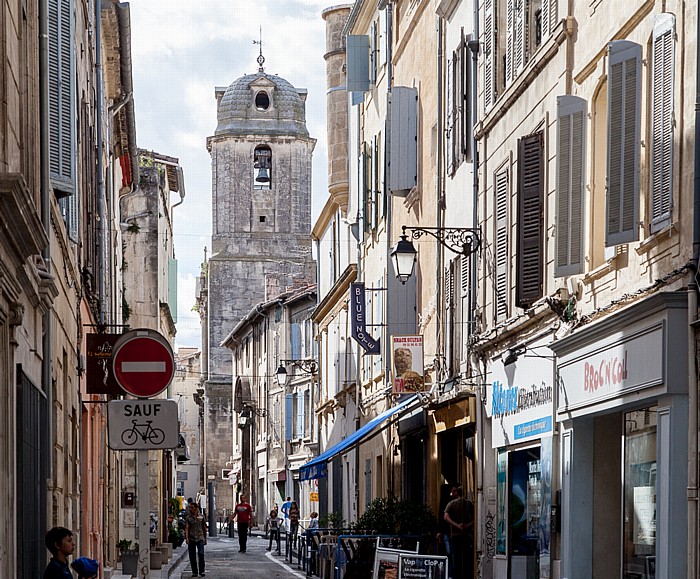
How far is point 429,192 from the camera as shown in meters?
24.2

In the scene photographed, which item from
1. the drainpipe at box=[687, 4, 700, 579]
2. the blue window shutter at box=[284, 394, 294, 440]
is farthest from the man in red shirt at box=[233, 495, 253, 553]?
the drainpipe at box=[687, 4, 700, 579]

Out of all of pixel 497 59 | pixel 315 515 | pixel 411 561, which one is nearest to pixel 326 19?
pixel 315 515

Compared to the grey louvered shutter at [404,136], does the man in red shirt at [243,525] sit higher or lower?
lower

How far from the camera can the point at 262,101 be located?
83000 millimetres

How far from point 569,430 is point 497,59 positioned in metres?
5.76

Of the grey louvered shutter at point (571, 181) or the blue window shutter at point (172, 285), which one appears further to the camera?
the blue window shutter at point (172, 285)

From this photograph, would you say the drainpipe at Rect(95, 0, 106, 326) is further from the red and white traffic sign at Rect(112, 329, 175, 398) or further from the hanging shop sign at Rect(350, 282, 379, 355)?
the red and white traffic sign at Rect(112, 329, 175, 398)

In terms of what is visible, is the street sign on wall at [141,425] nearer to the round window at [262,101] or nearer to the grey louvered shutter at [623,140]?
the grey louvered shutter at [623,140]

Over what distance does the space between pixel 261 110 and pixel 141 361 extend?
7300cm

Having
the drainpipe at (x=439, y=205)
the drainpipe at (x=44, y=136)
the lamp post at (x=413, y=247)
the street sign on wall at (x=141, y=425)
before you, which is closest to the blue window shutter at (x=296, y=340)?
the drainpipe at (x=439, y=205)

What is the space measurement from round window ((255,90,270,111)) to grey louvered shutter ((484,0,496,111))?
63.6m

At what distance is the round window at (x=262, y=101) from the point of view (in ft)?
271

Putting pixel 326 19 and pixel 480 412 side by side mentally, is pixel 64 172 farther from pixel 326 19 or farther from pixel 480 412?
pixel 326 19

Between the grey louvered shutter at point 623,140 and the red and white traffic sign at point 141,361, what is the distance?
417cm
